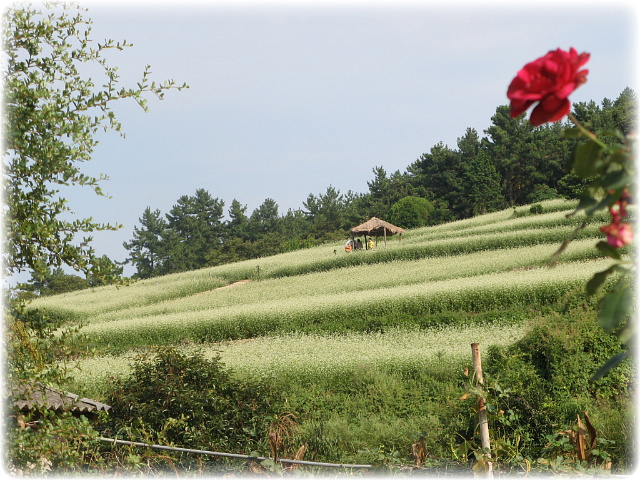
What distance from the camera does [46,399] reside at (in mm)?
4059

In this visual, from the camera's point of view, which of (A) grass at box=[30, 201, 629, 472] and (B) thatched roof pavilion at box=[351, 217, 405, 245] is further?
(B) thatched roof pavilion at box=[351, 217, 405, 245]

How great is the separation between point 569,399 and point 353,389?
3.40m

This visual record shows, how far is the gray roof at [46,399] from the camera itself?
3.98m

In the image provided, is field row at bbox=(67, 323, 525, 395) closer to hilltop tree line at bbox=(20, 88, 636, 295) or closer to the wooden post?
A: the wooden post

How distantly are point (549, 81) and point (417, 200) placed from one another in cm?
5138

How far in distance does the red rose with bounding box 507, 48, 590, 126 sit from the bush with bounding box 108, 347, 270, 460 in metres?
6.51

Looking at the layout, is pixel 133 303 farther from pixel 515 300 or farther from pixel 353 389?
pixel 353 389

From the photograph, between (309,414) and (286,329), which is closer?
(309,414)

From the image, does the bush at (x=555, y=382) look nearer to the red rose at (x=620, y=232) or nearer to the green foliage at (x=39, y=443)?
the green foliage at (x=39, y=443)

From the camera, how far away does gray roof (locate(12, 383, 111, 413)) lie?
157 inches

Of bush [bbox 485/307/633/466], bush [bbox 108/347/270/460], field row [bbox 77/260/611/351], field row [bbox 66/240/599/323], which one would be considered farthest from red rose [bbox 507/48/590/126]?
field row [bbox 66/240/599/323]

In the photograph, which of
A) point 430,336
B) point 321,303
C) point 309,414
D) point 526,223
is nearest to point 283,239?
point 526,223

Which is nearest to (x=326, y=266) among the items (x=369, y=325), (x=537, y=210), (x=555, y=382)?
(x=369, y=325)

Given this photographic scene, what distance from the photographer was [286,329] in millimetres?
A: 16766
